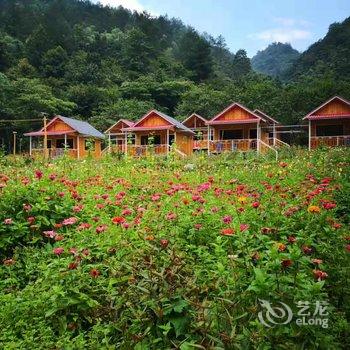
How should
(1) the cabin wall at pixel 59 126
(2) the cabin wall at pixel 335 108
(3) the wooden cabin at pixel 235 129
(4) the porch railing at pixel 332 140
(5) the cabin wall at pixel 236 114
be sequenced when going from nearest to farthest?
1. (4) the porch railing at pixel 332 140
2. (2) the cabin wall at pixel 335 108
3. (3) the wooden cabin at pixel 235 129
4. (5) the cabin wall at pixel 236 114
5. (1) the cabin wall at pixel 59 126

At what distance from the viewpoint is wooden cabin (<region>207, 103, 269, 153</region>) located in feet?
95.2

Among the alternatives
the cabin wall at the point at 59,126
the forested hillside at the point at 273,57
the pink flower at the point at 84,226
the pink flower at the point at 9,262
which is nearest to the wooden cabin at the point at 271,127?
the cabin wall at the point at 59,126

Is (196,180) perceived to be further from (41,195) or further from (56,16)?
(56,16)

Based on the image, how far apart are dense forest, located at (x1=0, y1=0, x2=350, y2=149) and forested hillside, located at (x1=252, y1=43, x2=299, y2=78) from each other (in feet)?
35.6

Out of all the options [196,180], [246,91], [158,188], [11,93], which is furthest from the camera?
[246,91]

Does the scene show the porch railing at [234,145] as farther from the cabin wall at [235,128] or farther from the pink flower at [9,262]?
the pink flower at [9,262]

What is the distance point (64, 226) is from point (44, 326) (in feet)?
5.62

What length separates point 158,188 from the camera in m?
6.75

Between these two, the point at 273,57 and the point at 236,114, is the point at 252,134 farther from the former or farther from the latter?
the point at 273,57

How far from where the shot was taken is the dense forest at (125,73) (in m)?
41.9

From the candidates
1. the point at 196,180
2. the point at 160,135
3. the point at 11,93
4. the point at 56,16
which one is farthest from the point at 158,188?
the point at 56,16

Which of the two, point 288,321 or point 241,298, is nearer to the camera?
point 288,321

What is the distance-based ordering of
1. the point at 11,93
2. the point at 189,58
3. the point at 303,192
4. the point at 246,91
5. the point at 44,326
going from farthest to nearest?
the point at 189,58, the point at 246,91, the point at 11,93, the point at 303,192, the point at 44,326

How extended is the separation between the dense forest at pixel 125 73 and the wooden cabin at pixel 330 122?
8937mm
